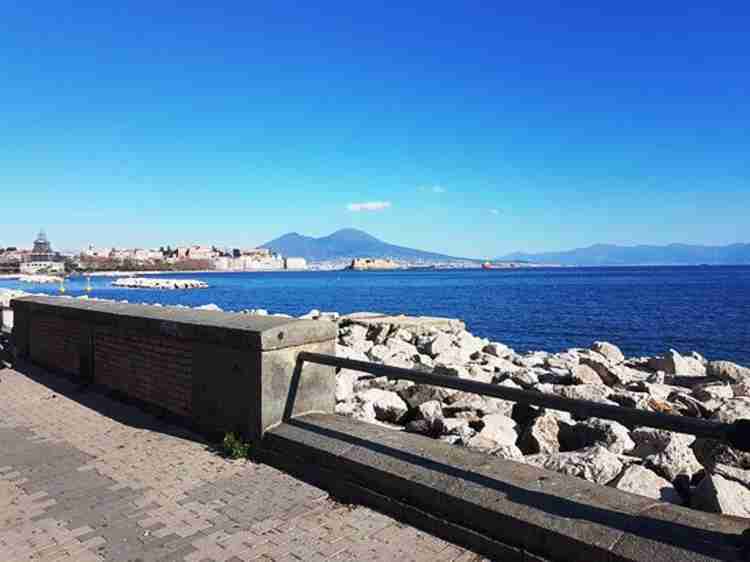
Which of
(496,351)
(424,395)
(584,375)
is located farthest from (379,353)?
(424,395)

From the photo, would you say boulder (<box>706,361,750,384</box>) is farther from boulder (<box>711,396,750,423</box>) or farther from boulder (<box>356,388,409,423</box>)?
boulder (<box>356,388,409,423</box>)

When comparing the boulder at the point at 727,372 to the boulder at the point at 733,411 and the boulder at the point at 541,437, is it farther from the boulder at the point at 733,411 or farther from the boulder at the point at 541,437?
the boulder at the point at 541,437

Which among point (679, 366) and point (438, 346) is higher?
point (438, 346)

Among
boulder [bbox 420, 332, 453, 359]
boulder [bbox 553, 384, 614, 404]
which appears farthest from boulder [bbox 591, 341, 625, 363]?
boulder [bbox 553, 384, 614, 404]

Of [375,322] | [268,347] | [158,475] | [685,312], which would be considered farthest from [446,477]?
[685,312]

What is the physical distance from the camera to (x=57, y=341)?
9070 mm

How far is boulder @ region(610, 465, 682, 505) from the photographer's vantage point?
428 cm

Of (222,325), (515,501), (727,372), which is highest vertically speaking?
(222,325)

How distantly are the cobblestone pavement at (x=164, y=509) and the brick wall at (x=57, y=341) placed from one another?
2.45 meters

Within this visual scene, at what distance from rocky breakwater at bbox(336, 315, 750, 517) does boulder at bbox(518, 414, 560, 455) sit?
0.01 metres

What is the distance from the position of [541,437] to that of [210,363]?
10.3 feet

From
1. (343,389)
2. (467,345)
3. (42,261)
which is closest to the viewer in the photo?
(343,389)

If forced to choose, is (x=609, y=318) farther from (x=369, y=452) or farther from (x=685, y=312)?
(x=369, y=452)

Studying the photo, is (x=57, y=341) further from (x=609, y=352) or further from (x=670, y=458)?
(x=609, y=352)
